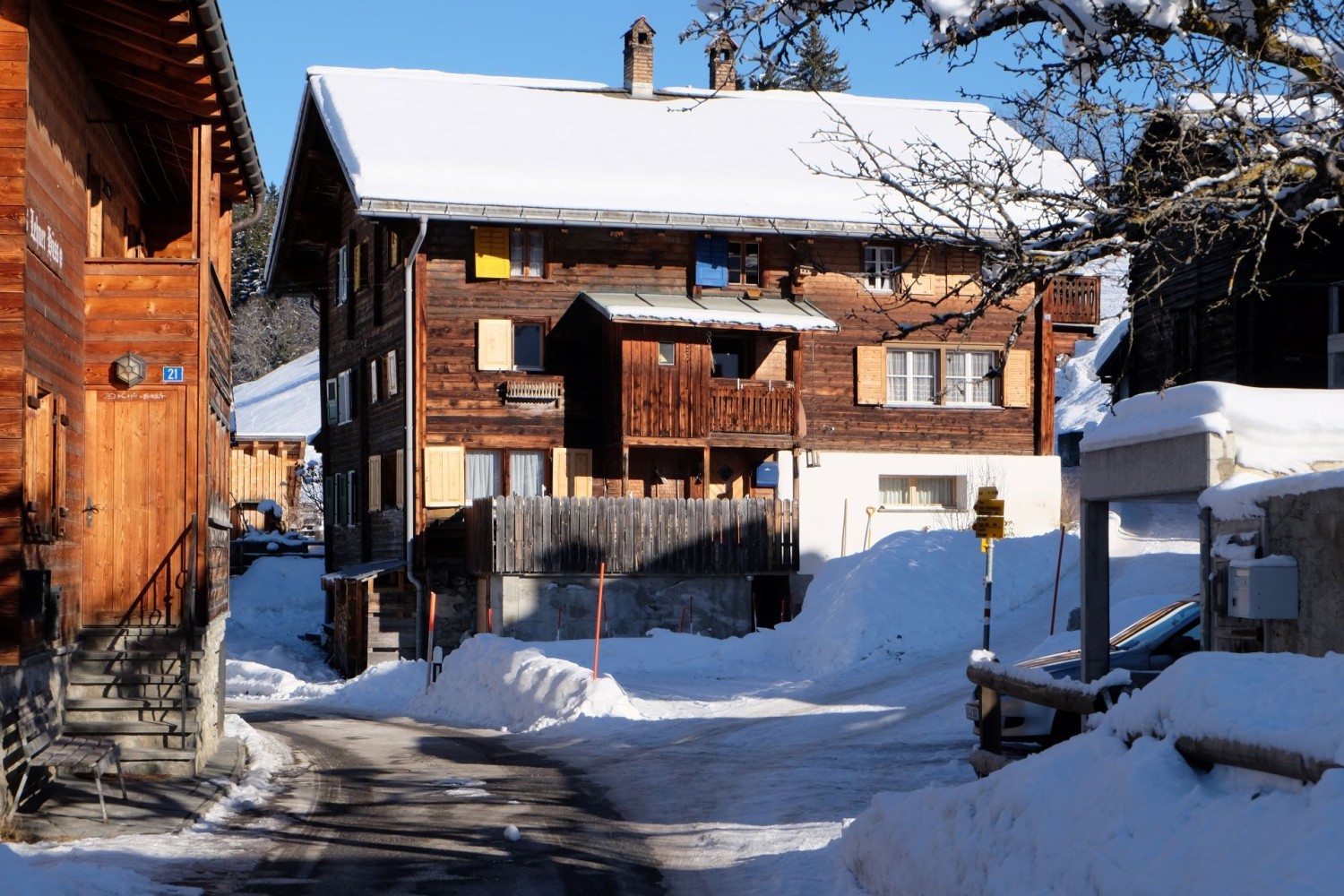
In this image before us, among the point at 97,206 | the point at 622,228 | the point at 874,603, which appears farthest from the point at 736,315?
the point at 97,206

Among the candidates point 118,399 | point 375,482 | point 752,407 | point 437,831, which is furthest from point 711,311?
point 437,831

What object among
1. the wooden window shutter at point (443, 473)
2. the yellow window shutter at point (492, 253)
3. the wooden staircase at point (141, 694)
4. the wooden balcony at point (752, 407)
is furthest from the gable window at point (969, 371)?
the wooden staircase at point (141, 694)

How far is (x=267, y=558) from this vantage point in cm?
4925

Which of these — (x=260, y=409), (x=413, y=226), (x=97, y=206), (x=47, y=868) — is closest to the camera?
(x=47, y=868)

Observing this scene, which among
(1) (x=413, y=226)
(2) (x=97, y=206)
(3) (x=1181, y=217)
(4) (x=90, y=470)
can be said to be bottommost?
(4) (x=90, y=470)

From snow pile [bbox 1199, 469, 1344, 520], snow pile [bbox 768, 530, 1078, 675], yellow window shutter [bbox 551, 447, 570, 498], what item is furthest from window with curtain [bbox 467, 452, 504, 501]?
snow pile [bbox 1199, 469, 1344, 520]

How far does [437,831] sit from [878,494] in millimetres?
24925

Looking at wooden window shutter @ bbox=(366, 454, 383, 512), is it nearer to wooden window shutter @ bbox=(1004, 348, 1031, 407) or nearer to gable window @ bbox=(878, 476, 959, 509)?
gable window @ bbox=(878, 476, 959, 509)

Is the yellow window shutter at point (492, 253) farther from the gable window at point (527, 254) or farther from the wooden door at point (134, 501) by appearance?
the wooden door at point (134, 501)

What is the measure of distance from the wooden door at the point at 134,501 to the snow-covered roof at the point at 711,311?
17024 millimetres

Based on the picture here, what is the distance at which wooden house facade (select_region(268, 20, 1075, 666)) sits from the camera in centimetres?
3145

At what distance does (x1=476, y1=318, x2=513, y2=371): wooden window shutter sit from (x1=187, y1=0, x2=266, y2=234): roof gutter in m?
12.3

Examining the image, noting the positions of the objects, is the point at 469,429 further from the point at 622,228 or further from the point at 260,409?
the point at 260,409

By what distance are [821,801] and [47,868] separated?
6237 mm
